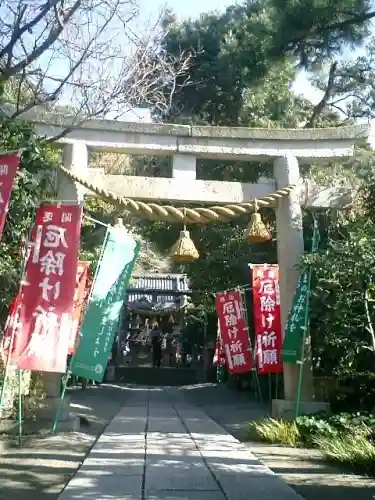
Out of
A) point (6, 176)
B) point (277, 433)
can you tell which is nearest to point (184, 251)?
point (277, 433)

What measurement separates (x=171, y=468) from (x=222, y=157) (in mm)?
4854

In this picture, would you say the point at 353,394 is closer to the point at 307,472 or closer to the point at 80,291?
the point at 307,472

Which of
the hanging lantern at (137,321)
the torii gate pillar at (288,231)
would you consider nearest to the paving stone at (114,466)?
the torii gate pillar at (288,231)

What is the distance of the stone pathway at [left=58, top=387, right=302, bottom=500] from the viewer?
4734 millimetres

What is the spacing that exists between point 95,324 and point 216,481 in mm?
3269

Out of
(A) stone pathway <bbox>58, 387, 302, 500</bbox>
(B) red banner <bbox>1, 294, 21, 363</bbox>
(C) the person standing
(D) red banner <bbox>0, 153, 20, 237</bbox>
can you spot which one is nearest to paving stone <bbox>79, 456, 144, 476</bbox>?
(A) stone pathway <bbox>58, 387, 302, 500</bbox>

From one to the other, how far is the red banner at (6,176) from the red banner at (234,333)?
8171 millimetres

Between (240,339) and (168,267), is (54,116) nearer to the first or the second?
(240,339)

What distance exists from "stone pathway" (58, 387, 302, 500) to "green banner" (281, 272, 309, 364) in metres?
1.47

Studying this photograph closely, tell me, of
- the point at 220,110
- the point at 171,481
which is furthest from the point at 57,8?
the point at 220,110

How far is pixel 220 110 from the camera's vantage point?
16.0 metres

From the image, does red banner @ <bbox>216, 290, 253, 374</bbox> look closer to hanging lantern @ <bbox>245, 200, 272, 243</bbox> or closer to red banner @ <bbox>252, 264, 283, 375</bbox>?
red banner @ <bbox>252, 264, 283, 375</bbox>

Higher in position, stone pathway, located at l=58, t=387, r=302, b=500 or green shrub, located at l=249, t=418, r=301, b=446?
green shrub, located at l=249, t=418, r=301, b=446

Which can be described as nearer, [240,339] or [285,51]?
[285,51]
